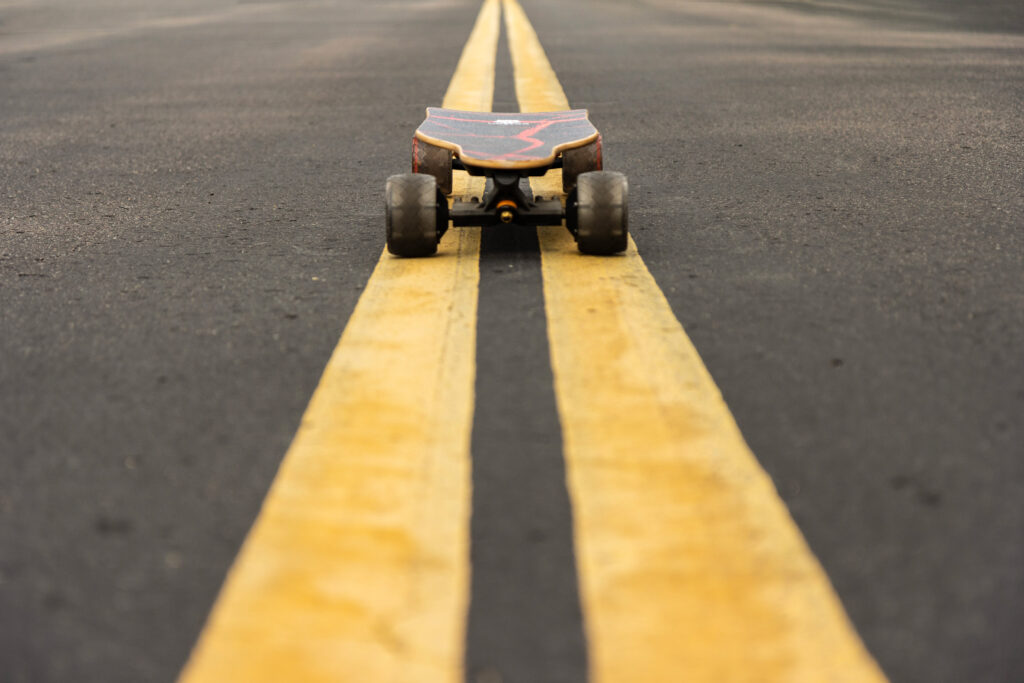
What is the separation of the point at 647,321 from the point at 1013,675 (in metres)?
1.41

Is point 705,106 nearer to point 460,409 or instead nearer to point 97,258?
point 97,258

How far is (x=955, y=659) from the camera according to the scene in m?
1.31

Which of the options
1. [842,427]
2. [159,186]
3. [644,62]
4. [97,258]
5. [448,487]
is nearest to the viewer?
[448,487]

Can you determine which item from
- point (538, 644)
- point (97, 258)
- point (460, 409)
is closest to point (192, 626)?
point (538, 644)

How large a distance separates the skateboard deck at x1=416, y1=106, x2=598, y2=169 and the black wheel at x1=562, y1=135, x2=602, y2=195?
35 mm

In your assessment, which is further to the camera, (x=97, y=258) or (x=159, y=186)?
(x=159, y=186)

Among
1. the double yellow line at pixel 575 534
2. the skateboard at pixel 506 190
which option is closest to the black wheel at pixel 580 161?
the skateboard at pixel 506 190

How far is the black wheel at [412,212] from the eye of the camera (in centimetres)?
315

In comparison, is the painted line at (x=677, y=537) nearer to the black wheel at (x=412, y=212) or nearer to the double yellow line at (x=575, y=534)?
the double yellow line at (x=575, y=534)

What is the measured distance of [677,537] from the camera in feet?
5.23

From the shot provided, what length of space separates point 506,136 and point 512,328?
51.1 inches

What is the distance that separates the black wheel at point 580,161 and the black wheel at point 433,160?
395 mm

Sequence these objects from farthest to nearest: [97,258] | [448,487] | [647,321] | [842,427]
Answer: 1. [97,258]
2. [647,321]
3. [842,427]
4. [448,487]

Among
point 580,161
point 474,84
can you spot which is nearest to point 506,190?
point 580,161
